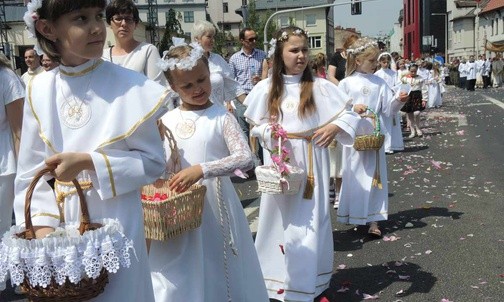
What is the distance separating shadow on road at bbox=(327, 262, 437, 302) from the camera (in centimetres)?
500

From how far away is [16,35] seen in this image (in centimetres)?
4800

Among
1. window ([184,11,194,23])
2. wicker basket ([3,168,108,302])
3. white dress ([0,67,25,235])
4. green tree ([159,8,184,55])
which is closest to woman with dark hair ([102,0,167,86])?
white dress ([0,67,25,235])

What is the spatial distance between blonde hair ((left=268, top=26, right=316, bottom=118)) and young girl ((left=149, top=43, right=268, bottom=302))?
38.2 inches

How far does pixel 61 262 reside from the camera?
212 centimetres

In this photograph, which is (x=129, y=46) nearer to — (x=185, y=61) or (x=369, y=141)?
(x=185, y=61)

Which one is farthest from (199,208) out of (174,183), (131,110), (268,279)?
(268,279)

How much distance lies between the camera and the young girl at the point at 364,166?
6.61 m

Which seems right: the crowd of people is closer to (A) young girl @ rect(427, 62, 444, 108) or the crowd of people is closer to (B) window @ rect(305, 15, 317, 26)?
(A) young girl @ rect(427, 62, 444, 108)

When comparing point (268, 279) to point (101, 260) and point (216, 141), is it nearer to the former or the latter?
point (216, 141)

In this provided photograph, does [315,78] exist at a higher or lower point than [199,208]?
higher

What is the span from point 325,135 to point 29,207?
8.98ft

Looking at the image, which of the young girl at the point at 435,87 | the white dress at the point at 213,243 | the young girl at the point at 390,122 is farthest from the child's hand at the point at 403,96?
the young girl at the point at 435,87

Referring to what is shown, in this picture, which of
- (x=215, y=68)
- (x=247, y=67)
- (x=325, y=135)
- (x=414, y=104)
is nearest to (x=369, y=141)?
(x=325, y=135)

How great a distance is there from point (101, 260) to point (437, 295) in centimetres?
335
